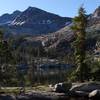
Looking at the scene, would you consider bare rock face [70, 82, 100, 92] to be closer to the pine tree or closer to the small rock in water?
the small rock in water

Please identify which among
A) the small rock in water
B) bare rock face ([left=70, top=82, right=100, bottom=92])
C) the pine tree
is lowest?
the small rock in water

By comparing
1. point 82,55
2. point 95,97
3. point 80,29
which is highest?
point 80,29

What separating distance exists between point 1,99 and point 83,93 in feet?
53.0

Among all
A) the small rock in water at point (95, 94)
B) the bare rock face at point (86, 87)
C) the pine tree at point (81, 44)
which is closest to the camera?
the small rock in water at point (95, 94)

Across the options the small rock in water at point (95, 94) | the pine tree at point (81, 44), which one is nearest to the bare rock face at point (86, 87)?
the small rock in water at point (95, 94)

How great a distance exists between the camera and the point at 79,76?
8300 cm

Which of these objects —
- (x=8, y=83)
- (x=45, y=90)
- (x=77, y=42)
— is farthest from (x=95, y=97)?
(x=8, y=83)

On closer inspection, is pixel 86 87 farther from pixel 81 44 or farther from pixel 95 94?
pixel 81 44

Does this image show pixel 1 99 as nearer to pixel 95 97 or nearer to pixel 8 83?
pixel 95 97

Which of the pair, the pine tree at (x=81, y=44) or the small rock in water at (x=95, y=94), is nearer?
the small rock in water at (x=95, y=94)

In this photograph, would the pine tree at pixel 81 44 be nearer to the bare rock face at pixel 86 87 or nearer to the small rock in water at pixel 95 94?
the bare rock face at pixel 86 87

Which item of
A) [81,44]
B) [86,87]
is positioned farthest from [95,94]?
[81,44]

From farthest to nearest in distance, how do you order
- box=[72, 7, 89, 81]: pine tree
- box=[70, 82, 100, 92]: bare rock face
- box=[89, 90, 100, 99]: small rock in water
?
box=[72, 7, 89, 81]: pine tree → box=[70, 82, 100, 92]: bare rock face → box=[89, 90, 100, 99]: small rock in water

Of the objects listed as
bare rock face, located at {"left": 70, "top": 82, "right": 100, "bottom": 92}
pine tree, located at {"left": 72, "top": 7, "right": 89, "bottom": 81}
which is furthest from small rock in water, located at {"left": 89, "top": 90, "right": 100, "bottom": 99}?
pine tree, located at {"left": 72, "top": 7, "right": 89, "bottom": 81}
